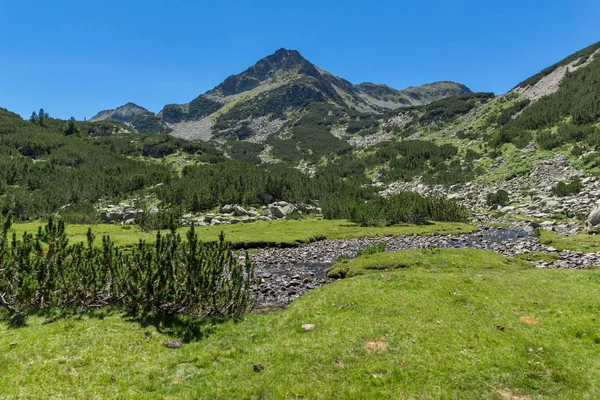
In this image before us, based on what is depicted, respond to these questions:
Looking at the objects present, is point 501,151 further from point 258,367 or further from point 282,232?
point 258,367

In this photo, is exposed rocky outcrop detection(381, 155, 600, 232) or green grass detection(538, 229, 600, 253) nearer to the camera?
green grass detection(538, 229, 600, 253)

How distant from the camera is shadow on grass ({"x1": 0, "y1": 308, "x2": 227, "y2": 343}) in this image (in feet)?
49.1

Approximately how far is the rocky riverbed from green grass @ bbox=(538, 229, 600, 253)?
35.1 inches

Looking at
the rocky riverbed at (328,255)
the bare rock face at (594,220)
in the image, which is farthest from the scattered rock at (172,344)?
the bare rock face at (594,220)

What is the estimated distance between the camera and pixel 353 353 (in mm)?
Result: 12961

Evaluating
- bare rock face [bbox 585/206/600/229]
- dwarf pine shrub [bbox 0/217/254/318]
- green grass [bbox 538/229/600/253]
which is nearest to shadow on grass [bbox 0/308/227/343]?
dwarf pine shrub [bbox 0/217/254/318]

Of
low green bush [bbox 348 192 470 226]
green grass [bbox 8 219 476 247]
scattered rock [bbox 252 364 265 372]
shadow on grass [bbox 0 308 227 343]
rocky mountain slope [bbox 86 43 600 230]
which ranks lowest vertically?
scattered rock [bbox 252 364 265 372]

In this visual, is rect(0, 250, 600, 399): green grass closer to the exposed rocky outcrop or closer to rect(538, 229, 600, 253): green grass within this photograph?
rect(538, 229, 600, 253): green grass

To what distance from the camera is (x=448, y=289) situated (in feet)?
61.2

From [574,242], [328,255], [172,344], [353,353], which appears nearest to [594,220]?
[574,242]

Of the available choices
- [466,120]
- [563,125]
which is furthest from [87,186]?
[466,120]

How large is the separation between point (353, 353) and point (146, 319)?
32.0 ft

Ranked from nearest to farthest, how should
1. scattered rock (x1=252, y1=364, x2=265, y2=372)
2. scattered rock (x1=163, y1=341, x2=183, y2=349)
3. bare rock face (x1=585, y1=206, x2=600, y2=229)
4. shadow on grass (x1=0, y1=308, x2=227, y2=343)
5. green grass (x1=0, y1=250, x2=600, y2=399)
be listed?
1. green grass (x1=0, y1=250, x2=600, y2=399)
2. scattered rock (x1=252, y1=364, x2=265, y2=372)
3. scattered rock (x1=163, y1=341, x2=183, y2=349)
4. shadow on grass (x1=0, y1=308, x2=227, y2=343)
5. bare rock face (x1=585, y1=206, x2=600, y2=229)

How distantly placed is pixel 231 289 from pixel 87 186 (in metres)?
86.2
